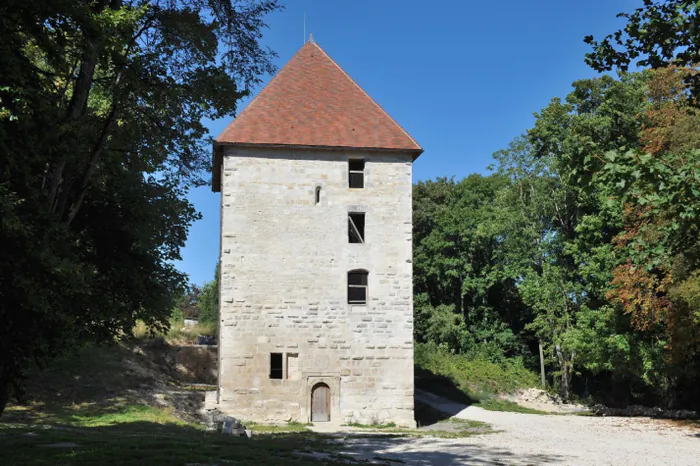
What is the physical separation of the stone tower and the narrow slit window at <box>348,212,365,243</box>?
48mm

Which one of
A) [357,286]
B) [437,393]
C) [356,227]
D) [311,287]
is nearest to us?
[311,287]

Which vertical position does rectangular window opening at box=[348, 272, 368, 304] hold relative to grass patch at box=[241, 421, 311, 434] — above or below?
above

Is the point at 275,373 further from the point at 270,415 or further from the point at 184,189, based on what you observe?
the point at 184,189

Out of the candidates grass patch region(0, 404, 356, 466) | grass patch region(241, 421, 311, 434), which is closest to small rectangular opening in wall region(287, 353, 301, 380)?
grass patch region(241, 421, 311, 434)

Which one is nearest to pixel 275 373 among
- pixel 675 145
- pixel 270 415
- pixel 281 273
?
pixel 270 415

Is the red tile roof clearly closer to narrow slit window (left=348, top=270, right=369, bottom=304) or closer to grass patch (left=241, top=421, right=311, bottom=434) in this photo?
narrow slit window (left=348, top=270, right=369, bottom=304)

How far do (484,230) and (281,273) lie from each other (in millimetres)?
17798

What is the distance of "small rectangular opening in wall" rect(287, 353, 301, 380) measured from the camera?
2350 centimetres

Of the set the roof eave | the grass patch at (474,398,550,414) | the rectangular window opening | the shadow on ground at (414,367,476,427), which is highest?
→ the roof eave

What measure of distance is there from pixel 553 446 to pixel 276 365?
9.96 meters

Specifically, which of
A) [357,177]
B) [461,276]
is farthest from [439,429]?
[461,276]

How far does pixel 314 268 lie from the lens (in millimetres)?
24188

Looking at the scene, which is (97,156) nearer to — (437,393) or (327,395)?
(327,395)

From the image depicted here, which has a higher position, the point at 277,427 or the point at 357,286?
the point at 357,286
